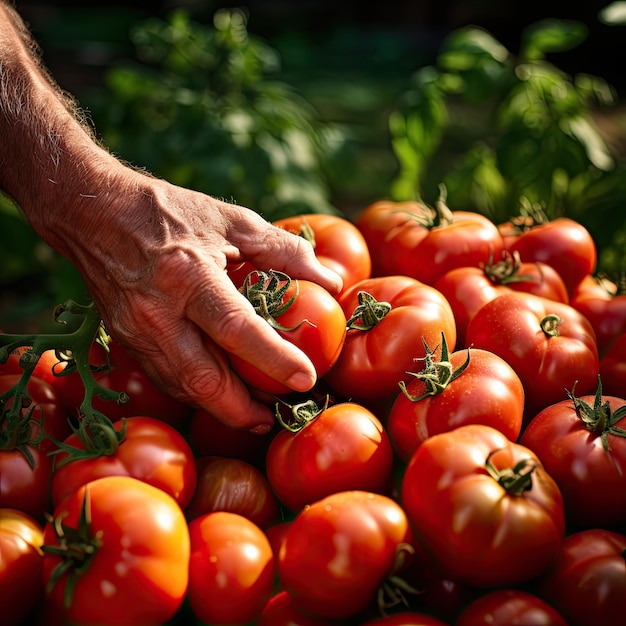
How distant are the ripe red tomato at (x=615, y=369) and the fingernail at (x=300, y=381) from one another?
2.32 ft

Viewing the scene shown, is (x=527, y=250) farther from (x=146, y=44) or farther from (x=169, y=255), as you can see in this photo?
(x=146, y=44)

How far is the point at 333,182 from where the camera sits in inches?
177

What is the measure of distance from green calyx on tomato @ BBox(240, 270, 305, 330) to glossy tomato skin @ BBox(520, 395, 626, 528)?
53 centimetres

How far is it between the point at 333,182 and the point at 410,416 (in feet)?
10.2

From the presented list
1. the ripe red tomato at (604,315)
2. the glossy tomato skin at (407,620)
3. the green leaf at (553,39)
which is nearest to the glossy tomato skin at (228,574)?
the glossy tomato skin at (407,620)

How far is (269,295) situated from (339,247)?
0.38m

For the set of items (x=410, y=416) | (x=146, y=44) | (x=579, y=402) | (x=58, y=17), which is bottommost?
(x=58, y=17)

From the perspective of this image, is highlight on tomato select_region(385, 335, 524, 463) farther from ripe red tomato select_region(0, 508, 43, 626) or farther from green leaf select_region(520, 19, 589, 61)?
green leaf select_region(520, 19, 589, 61)

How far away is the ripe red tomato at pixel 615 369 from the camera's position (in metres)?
1.76

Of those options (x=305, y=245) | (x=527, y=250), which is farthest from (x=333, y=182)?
(x=305, y=245)

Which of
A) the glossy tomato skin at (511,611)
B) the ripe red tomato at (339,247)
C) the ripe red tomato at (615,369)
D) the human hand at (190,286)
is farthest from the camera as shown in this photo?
the ripe red tomato at (339,247)

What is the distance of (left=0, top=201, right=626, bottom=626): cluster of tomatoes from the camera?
127 cm

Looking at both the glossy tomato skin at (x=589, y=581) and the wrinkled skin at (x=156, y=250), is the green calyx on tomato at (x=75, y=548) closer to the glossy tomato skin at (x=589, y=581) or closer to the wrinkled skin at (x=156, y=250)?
the wrinkled skin at (x=156, y=250)

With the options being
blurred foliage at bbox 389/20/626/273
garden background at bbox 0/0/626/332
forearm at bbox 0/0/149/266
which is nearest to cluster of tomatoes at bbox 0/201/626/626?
forearm at bbox 0/0/149/266
